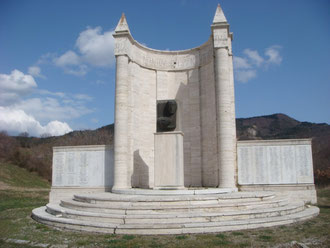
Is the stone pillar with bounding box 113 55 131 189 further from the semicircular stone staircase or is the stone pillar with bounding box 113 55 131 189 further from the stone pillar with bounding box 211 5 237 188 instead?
the stone pillar with bounding box 211 5 237 188

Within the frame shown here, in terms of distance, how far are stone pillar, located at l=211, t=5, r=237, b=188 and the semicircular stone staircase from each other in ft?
10.6

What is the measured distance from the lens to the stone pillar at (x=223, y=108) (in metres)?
14.9

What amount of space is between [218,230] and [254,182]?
839 centimetres

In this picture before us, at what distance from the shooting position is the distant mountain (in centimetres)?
4636

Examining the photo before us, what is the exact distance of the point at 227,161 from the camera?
14969 millimetres

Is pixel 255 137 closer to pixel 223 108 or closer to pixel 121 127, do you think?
pixel 223 108

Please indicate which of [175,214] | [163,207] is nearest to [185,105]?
[163,207]

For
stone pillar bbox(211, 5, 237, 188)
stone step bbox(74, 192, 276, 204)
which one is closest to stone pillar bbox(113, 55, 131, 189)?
stone step bbox(74, 192, 276, 204)

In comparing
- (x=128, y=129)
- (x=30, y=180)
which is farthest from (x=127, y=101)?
A: (x=30, y=180)

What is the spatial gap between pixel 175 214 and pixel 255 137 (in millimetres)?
77439

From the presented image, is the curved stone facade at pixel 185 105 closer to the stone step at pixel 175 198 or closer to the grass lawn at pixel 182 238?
the stone step at pixel 175 198

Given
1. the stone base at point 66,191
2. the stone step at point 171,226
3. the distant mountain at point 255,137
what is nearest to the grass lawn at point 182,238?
the stone step at point 171,226

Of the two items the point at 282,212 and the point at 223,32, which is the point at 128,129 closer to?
the point at 223,32

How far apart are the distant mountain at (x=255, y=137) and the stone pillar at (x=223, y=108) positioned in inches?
847
